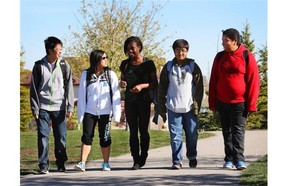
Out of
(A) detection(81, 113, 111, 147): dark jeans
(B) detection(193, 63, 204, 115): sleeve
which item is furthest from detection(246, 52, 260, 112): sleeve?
(A) detection(81, 113, 111, 147): dark jeans

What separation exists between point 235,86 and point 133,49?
1.40 meters

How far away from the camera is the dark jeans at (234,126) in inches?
334

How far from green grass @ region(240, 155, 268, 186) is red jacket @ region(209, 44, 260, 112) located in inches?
30.8

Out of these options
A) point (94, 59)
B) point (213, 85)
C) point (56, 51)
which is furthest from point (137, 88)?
point (56, 51)

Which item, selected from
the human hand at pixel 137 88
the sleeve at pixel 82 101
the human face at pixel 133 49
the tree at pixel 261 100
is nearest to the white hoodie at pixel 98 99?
the sleeve at pixel 82 101

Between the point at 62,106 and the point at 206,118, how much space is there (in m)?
19.2

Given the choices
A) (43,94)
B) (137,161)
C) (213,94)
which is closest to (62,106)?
(43,94)

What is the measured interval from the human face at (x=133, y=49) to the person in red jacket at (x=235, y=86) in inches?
39.3

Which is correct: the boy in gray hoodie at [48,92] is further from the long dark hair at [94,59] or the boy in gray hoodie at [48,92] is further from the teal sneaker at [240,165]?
the teal sneaker at [240,165]

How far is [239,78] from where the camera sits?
8.42 m

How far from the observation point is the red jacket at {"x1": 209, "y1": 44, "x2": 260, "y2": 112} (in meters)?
8.39

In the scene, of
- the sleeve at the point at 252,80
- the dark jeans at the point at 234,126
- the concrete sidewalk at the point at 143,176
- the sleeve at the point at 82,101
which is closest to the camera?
the concrete sidewalk at the point at 143,176

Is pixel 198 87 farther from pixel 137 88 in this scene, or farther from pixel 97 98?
pixel 97 98

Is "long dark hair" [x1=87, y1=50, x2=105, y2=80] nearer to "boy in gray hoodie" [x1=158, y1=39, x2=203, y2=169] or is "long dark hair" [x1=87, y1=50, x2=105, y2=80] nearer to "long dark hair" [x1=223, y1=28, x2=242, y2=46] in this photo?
"boy in gray hoodie" [x1=158, y1=39, x2=203, y2=169]
